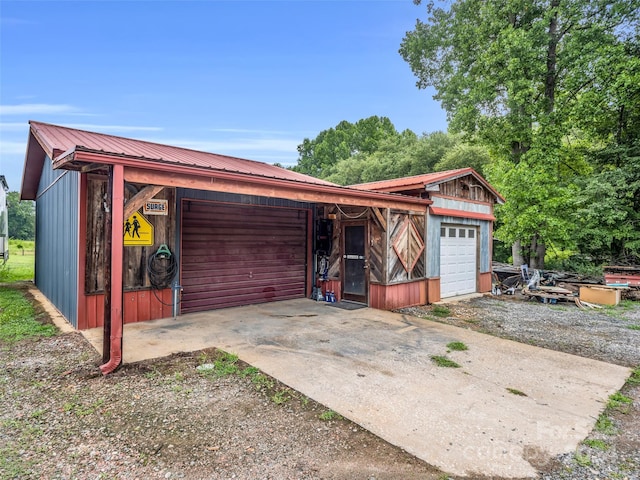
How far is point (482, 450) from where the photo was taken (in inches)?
94.7

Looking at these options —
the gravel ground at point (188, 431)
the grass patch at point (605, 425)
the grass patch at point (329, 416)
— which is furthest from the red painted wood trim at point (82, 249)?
the grass patch at point (605, 425)

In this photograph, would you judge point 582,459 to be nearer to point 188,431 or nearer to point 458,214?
point 188,431

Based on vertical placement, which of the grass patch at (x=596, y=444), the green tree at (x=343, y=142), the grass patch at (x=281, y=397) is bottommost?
the grass patch at (x=596, y=444)

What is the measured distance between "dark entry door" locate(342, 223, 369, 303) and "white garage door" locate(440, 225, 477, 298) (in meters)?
2.27

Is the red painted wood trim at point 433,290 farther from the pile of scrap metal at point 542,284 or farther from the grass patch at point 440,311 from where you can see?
the pile of scrap metal at point 542,284

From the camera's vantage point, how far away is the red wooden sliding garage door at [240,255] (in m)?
6.60

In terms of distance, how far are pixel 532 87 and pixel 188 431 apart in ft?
49.4

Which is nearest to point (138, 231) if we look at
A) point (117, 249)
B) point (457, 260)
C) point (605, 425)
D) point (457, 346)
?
point (117, 249)

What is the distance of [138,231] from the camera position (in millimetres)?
5750

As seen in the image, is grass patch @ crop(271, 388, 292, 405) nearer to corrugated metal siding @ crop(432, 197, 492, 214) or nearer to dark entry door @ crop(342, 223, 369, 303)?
dark entry door @ crop(342, 223, 369, 303)

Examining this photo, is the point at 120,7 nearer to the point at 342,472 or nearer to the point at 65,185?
the point at 65,185

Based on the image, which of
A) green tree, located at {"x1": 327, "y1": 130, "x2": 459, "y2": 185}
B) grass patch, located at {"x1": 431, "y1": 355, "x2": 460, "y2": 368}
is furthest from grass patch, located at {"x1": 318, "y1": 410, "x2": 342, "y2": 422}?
green tree, located at {"x1": 327, "y1": 130, "x2": 459, "y2": 185}

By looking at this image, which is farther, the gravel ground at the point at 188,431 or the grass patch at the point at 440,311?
the grass patch at the point at 440,311

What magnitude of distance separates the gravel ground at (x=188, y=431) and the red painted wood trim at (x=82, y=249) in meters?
1.12
